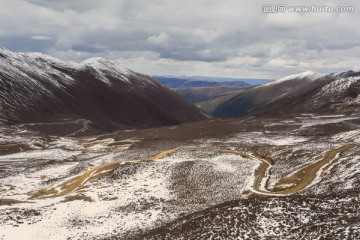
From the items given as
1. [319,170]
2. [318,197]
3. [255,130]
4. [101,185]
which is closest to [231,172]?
[319,170]

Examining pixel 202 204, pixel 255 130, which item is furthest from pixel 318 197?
pixel 255 130

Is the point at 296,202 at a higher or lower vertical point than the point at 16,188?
higher

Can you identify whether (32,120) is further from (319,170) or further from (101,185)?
(319,170)

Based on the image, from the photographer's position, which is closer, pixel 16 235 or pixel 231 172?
pixel 16 235

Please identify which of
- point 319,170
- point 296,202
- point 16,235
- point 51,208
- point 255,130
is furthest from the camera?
point 255,130

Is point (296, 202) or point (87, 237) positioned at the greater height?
point (296, 202)

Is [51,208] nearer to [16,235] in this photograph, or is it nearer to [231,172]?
[16,235]

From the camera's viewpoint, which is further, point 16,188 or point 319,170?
point 16,188

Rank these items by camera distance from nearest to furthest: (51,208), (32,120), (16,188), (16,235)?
(16,235), (51,208), (16,188), (32,120)

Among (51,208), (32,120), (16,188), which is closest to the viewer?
(51,208)
